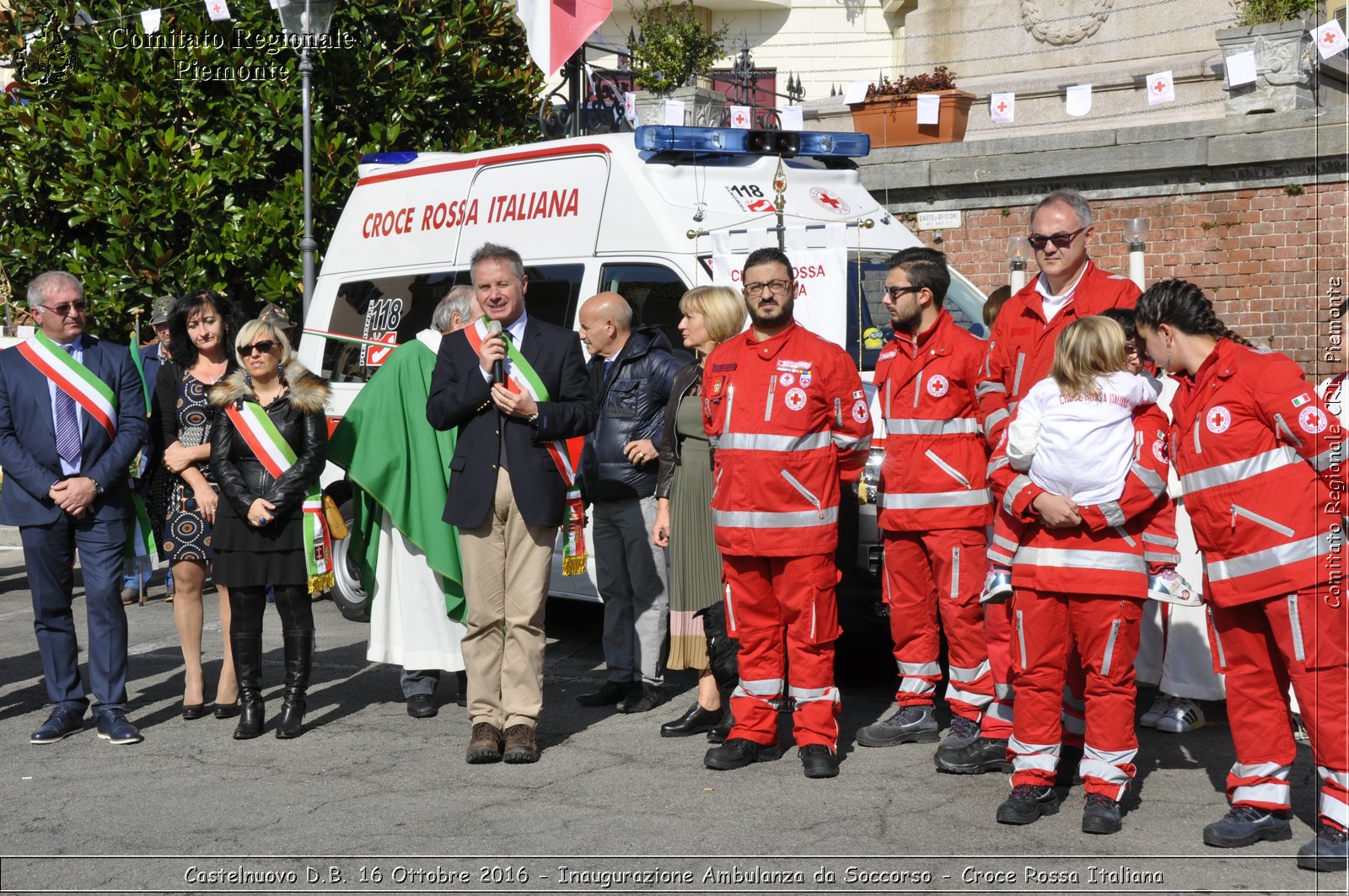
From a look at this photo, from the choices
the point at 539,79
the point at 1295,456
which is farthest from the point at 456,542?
the point at 539,79

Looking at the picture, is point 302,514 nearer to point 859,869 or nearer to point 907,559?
point 907,559

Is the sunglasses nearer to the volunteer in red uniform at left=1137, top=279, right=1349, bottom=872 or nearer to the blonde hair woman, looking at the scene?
the blonde hair woman

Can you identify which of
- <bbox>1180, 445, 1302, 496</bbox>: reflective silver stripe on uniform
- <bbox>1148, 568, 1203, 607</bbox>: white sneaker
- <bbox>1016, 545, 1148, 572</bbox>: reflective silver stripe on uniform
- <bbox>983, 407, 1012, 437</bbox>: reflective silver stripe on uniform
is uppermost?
<bbox>983, 407, 1012, 437</bbox>: reflective silver stripe on uniform

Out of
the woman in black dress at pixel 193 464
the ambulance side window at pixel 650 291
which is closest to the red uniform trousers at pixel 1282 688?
the ambulance side window at pixel 650 291

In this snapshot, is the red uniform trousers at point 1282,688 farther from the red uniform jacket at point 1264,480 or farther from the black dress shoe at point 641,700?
the black dress shoe at point 641,700

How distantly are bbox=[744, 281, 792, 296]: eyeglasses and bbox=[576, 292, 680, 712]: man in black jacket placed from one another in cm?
123

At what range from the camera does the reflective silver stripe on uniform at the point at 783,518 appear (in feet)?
19.2

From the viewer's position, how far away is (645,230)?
8.02m

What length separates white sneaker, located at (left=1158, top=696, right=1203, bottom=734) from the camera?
6578 mm

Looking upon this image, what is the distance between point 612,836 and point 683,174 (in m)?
4.18

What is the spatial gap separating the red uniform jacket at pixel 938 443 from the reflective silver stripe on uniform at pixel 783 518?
0.49 meters

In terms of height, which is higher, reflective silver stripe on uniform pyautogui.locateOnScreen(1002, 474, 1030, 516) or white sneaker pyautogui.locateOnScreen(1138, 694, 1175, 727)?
reflective silver stripe on uniform pyautogui.locateOnScreen(1002, 474, 1030, 516)

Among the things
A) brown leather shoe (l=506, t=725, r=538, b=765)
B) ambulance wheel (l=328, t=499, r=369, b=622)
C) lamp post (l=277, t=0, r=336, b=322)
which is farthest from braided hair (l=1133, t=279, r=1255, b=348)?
lamp post (l=277, t=0, r=336, b=322)

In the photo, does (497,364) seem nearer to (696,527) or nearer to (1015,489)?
(696,527)
